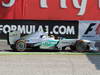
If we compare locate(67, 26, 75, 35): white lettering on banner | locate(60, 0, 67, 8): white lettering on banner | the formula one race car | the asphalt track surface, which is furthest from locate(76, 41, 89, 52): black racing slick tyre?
locate(60, 0, 67, 8): white lettering on banner

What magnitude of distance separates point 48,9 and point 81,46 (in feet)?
13.7

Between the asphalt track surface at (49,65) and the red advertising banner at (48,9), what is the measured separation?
223 inches

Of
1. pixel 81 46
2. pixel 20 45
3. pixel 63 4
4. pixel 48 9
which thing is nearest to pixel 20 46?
pixel 20 45

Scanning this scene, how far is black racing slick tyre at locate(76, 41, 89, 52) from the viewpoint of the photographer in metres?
12.1

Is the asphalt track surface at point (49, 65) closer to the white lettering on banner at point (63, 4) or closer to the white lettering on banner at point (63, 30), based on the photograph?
the white lettering on banner at point (63, 30)

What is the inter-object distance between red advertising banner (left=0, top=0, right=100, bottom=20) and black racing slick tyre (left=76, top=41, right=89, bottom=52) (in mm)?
3860

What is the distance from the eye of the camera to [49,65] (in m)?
8.56

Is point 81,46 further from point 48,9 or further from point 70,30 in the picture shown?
point 48,9

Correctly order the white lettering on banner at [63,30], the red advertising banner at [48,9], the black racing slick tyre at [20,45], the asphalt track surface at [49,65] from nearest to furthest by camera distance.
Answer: the asphalt track surface at [49,65] → the black racing slick tyre at [20,45] → the red advertising banner at [48,9] → the white lettering on banner at [63,30]

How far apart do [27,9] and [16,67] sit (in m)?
7.84

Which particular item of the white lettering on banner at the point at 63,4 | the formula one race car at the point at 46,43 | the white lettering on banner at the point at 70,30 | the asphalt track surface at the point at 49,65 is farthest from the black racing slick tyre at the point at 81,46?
the white lettering on banner at the point at 63,4

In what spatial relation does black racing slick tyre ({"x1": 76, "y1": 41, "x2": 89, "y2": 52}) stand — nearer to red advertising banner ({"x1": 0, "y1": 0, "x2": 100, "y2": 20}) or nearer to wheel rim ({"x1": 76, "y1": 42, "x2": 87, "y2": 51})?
wheel rim ({"x1": 76, "y1": 42, "x2": 87, "y2": 51})

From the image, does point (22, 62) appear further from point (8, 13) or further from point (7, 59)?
point (8, 13)

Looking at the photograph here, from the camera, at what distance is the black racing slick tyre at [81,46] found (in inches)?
476
